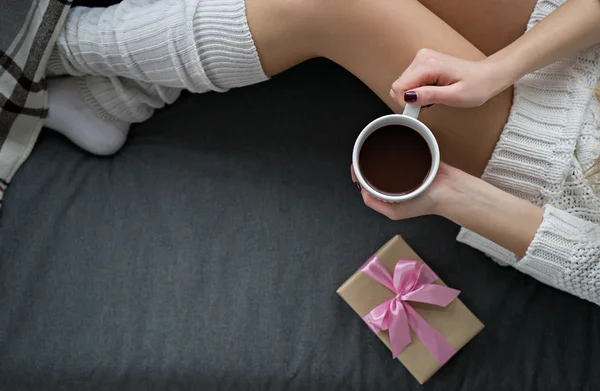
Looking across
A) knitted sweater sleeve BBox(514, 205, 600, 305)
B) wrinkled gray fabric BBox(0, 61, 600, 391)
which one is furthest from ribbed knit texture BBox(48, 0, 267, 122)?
knitted sweater sleeve BBox(514, 205, 600, 305)

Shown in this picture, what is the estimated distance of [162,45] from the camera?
88 cm

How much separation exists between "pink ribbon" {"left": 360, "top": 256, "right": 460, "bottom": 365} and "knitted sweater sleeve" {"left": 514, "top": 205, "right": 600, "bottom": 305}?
18 centimetres

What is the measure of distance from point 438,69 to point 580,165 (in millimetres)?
286

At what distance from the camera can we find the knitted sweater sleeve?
2.69ft

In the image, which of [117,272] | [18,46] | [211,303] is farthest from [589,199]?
[18,46]

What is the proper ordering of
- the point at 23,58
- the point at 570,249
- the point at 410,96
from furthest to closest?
1. the point at 23,58
2. the point at 570,249
3. the point at 410,96

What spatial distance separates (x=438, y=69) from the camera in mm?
765

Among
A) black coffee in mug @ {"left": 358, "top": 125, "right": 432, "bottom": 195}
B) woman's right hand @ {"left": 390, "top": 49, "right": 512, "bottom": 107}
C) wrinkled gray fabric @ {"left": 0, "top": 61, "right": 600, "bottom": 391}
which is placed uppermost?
woman's right hand @ {"left": 390, "top": 49, "right": 512, "bottom": 107}

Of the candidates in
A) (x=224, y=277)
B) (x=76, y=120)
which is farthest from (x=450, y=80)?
(x=76, y=120)

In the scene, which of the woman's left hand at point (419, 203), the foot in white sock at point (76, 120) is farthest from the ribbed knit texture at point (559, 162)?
the foot in white sock at point (76, 120)

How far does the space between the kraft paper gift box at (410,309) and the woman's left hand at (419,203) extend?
187 millimetres

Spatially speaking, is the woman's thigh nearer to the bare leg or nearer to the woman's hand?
the bare leg

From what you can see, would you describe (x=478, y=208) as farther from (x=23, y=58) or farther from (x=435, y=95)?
(x=23, y=58)

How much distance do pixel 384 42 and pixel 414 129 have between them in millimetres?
194
